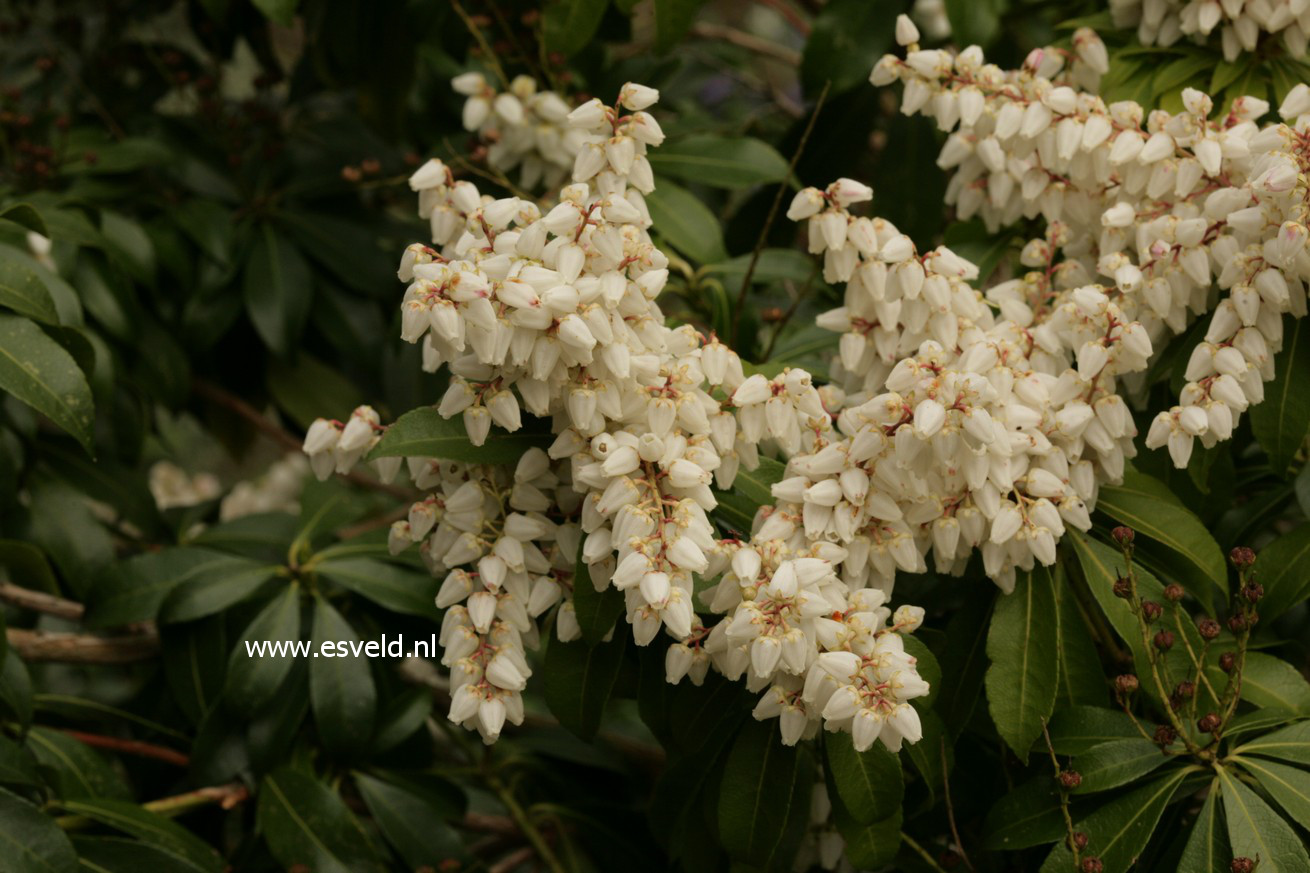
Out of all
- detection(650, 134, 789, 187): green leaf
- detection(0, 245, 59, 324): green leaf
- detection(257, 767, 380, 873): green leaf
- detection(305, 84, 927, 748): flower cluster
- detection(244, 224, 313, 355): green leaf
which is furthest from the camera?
detection(244, 224, 313, 355): green leaf

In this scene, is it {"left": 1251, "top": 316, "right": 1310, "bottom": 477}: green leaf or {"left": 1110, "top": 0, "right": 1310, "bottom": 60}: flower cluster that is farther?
{"left": 1110, "top": 0, "right": 1310, "bottom": 60}: flower cluster

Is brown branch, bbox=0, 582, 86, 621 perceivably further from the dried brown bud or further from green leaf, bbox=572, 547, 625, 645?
the dried brown bud

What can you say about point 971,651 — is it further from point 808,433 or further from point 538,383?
point 538,383

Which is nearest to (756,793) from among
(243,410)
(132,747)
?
(132,747)

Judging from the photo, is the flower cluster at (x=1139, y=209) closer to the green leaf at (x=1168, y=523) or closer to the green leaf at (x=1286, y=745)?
the green leaf at (x=1168, y=523)

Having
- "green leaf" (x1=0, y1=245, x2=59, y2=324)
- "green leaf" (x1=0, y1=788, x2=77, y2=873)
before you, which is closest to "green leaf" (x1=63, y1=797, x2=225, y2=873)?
"green leaf" (x1=0, y1=788, x2=77, y2=873)

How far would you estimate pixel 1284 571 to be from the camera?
4.62ft

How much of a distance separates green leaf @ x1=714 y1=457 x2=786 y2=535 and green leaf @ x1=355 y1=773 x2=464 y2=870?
0.71m

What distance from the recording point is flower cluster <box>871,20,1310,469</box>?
1.26 meters

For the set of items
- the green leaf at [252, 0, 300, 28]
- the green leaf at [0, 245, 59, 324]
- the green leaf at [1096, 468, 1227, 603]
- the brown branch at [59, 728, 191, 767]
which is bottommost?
the brown branch at [59, 728, 191, 767]

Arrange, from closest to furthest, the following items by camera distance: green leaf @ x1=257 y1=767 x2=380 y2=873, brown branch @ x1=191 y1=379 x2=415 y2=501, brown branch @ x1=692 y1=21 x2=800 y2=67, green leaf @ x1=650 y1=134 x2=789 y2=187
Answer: green leaf @ x1=257 y1=767 x2=380 y2=873 < green leaf @ x1=650 y1=134 x2=789 y2=187 < brown branch @ x1=191 y1=379 x2=415 y2=501 < brown branch @ x1=692 y1=21 x2=800 y2=67

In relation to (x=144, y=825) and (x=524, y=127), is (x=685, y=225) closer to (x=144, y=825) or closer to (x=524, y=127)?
(x=524, y=127)

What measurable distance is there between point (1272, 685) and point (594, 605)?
726mm

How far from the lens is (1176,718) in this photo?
49.7 inches
